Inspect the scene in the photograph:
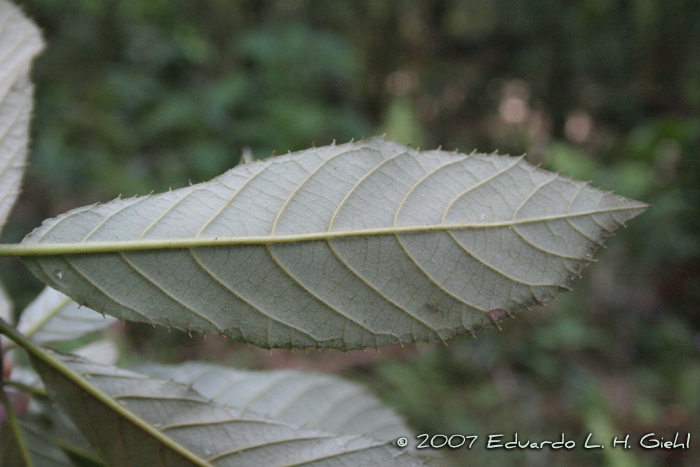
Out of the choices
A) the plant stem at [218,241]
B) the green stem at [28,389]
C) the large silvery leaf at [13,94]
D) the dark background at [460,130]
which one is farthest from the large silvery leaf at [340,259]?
the dark background at [460,130]

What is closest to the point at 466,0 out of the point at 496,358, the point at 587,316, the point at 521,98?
the point at 521,98

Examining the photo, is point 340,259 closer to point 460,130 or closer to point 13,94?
point 13,94

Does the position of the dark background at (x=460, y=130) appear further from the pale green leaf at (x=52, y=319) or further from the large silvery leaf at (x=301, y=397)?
the pale green leaf at (x=52, y=319)

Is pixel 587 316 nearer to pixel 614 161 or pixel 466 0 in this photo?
pixel 614 161

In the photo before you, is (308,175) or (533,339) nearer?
(308,175)

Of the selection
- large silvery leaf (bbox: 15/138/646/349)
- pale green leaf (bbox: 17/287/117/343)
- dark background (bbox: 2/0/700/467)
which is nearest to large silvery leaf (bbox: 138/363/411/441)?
pale green leaf (bbox: 17/287/117/343)

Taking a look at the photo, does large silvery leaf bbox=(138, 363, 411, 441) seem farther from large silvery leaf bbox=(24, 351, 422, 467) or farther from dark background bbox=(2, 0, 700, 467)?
dark background bbox=(2, 0, 700, 467)
